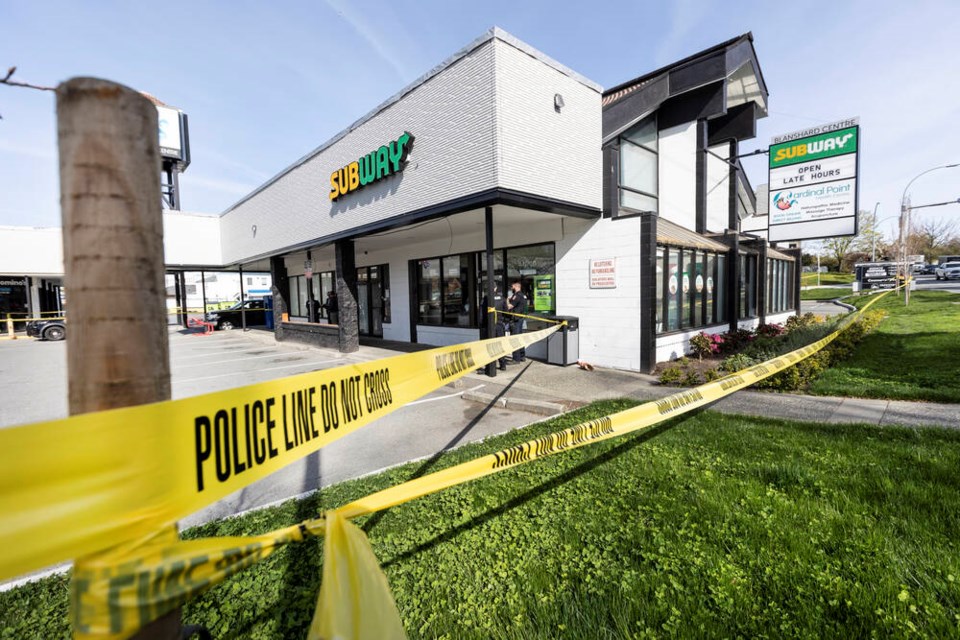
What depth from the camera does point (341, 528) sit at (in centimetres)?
153

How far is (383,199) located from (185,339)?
50.3ft

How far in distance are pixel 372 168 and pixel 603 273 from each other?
6501 millimetres

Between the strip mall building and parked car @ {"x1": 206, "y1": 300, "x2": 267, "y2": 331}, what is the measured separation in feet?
34.7

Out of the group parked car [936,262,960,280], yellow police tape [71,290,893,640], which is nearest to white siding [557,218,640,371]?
yellow police tape [71,290,893,640]

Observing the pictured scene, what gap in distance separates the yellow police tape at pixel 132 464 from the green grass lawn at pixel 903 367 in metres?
8.36

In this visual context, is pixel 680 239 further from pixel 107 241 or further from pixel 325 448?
pixel 107 241

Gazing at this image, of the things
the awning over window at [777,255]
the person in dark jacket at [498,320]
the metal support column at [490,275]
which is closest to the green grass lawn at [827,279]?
the awning over window at [777,255]

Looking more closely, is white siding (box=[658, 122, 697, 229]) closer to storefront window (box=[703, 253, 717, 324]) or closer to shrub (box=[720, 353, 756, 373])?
storefront window (box=[703, 253, 717, 324])

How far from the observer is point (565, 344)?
999 cm

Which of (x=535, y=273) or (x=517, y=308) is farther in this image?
(x=535, y=273)

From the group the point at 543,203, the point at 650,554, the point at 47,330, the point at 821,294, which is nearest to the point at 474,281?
the point at 543,203

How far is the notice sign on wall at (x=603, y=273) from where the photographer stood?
980 cm

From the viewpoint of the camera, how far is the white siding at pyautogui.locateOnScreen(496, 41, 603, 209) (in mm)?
8078

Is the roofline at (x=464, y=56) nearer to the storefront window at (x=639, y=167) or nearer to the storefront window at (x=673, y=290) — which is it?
the storefront window at (x=639, y=167)
